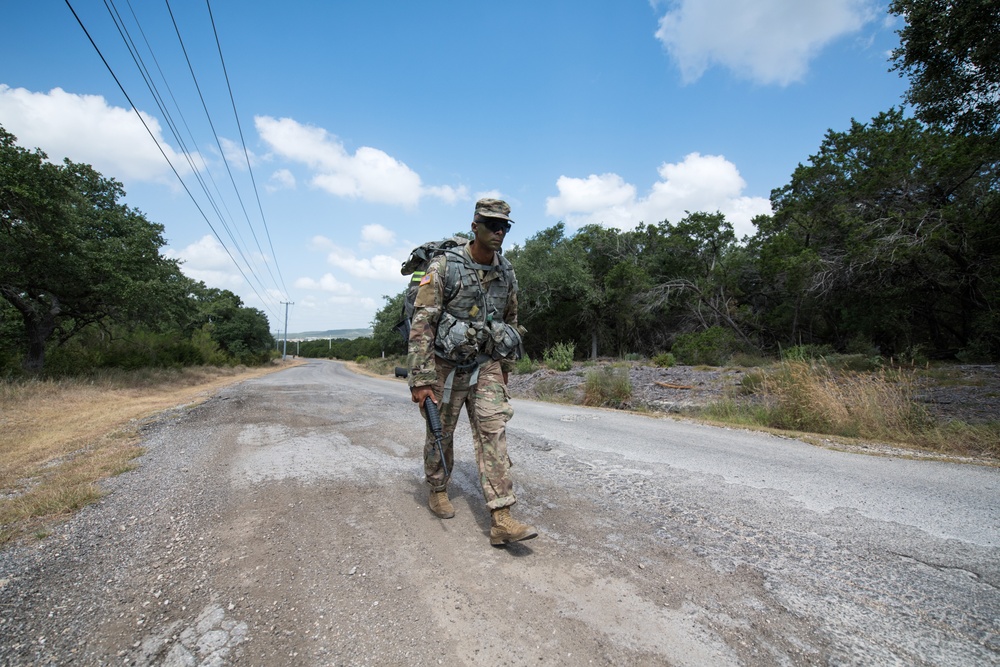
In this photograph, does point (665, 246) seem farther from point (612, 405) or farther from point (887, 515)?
point (887, 515)

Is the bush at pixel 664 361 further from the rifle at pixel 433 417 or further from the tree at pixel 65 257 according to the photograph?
the tree at pixel 65 257

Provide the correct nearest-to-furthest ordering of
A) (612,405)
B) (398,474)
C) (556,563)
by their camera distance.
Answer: (556,563) → (398,474) → (612,405)

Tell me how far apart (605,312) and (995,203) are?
Result: 17169 mm

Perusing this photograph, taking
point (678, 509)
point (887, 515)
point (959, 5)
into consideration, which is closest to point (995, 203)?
point (959, 5)

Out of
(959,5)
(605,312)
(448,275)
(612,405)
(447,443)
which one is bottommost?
(612,405)

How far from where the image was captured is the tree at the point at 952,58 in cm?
672

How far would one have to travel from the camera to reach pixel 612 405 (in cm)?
982

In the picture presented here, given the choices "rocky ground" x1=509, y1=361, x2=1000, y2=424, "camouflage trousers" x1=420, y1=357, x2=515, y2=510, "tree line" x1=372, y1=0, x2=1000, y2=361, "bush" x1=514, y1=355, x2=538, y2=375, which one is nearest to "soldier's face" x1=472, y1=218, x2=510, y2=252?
"camouflage trousers" x1=420, y1=357, x2=515, y2=510

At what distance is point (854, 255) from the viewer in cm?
1262

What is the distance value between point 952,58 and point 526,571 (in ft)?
37.0

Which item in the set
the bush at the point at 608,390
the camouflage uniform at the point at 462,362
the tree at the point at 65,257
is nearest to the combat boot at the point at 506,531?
the camouflage uniform at the point at 462,362

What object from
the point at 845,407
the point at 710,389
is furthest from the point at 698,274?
the point at 845,407

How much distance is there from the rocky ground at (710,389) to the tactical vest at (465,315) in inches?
263

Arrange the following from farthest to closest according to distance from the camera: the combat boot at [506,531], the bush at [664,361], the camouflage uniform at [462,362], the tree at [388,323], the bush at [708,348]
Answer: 1. the tree at [388,323]
2. the bush at [708,348]
3. the bush at [664,361]
4. the camouflage uniform at [462,362]
5. the combat boot at [506,531]
